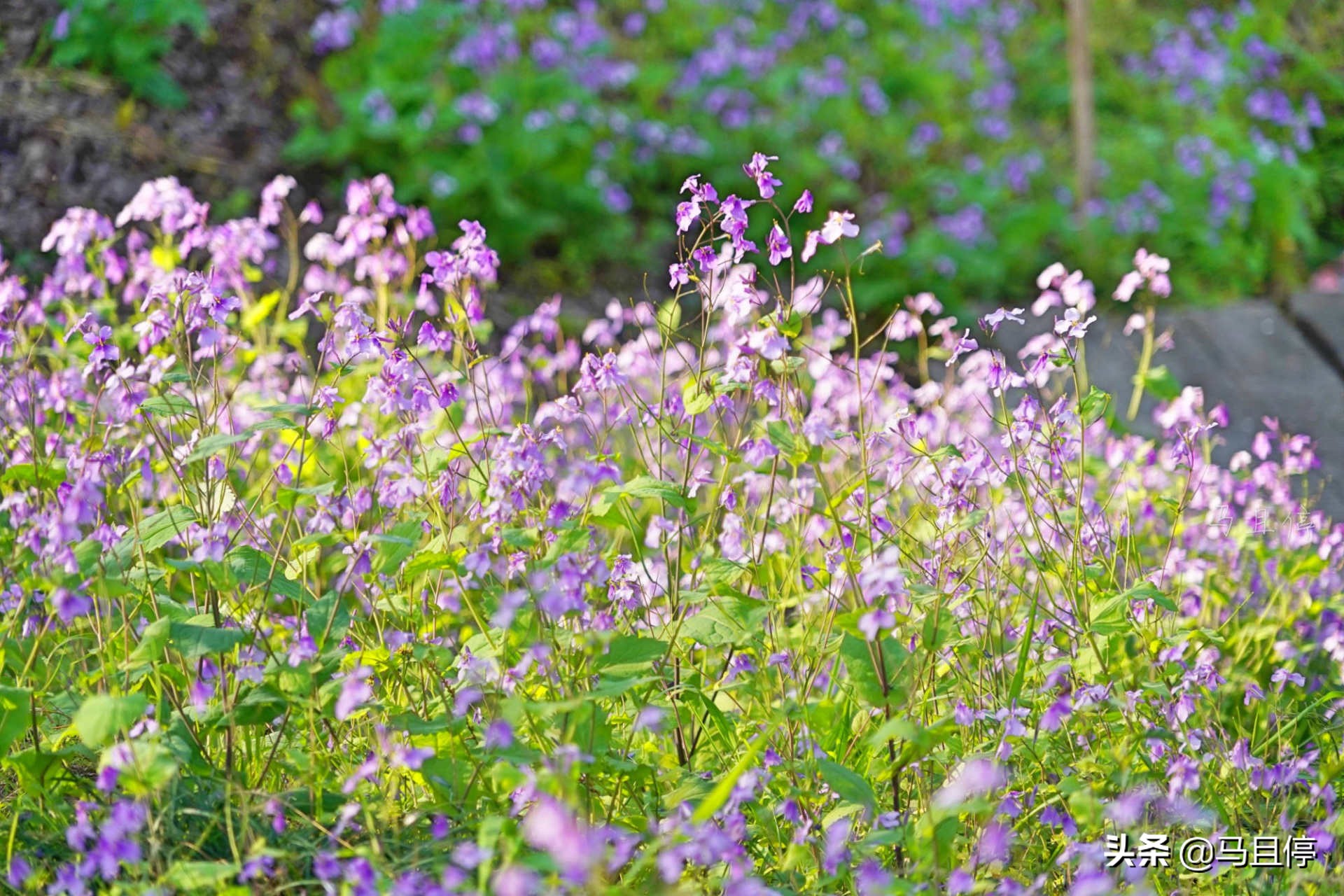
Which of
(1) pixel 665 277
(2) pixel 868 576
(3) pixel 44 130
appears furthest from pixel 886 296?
(2) pixel 868 576

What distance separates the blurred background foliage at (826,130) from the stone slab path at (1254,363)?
43 centimetres

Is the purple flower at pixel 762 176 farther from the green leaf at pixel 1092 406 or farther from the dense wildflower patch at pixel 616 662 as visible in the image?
the green leaf at pixel 1092 406

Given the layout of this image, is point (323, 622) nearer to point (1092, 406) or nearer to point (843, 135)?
point (1092, 406)

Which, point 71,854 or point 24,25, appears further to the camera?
point 24,25

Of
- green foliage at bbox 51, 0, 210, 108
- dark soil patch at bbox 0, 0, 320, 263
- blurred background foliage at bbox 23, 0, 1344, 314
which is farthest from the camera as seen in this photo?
blurred background foliage at bbox 23, 0, 1344, 314

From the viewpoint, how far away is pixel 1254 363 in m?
4.98

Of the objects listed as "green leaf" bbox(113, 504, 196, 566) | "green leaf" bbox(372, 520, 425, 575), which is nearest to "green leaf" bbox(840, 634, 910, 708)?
"green leaf" bbox(372, 520, 425, 575)

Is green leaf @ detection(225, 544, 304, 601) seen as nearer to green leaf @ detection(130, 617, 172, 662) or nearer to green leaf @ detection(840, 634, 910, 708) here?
green leaf @ detection(130, 617, 172, 662)

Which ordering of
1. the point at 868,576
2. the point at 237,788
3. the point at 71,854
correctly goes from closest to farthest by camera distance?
the point at 868,576 < the point at 237,788 < the point at 71,854

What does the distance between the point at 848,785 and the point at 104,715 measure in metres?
0.92

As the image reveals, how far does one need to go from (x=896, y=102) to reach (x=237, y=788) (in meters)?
5.63

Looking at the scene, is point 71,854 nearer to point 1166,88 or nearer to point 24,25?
point 24,25

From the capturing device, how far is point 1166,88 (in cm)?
720

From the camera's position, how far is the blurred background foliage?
5.35m
